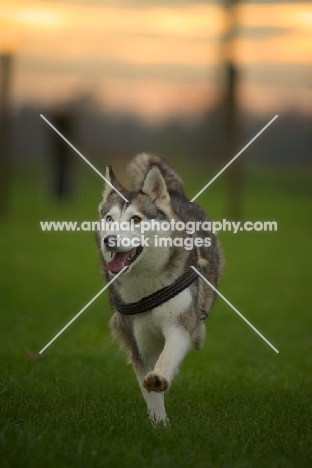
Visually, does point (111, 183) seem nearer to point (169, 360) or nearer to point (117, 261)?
point (117, 261)

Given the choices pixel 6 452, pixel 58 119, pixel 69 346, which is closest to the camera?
pixel 6 452

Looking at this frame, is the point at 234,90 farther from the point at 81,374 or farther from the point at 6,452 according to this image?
the point at 6,452

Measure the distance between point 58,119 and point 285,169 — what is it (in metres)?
13.6

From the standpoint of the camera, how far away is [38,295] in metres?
11.6

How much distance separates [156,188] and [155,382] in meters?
1.52

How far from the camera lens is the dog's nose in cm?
494

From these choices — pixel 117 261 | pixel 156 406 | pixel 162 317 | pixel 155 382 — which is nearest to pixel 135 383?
pixel 156 406

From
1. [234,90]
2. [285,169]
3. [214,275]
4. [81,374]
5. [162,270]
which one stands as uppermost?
[162,270]

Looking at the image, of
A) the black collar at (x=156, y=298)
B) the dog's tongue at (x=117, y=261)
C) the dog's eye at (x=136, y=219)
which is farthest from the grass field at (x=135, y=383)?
the dog's eye at (x=136, y=219)

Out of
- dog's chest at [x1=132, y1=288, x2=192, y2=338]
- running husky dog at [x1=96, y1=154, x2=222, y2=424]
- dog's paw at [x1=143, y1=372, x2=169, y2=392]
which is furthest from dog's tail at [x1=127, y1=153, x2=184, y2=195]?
dog's paw at [x1=143, y1=372, x2=169, y2=392]

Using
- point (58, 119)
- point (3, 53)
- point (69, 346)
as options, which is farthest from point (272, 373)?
point (58, 119)

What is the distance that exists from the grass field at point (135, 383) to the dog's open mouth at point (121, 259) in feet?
3.25

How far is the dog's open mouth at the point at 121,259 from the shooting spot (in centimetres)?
515

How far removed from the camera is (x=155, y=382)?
4.57 m
